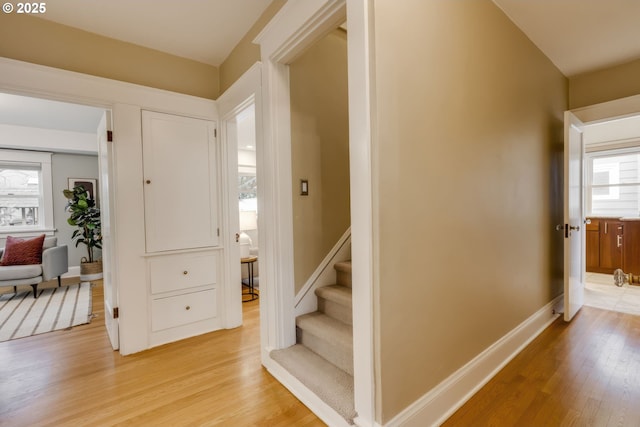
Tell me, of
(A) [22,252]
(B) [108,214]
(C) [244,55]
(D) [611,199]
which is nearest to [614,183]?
(D) [611,199]

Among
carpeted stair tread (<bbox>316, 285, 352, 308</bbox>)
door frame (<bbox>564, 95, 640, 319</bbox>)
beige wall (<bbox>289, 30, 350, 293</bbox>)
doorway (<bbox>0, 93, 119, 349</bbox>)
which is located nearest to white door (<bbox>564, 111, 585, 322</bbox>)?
door frame (<bbox>564, 95, 640, 319</bbox>)

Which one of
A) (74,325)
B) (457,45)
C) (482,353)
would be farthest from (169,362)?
(457,45)

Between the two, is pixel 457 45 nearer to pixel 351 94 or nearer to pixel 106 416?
pixel 351 94

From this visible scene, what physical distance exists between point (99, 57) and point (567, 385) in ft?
13.4

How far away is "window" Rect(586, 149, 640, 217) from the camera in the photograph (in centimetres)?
471

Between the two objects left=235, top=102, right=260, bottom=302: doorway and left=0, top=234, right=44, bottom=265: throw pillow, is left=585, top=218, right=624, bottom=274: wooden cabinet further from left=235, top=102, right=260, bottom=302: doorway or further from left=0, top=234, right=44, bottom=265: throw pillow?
left=0, top=234, right=44, bottom=265: throw pillow

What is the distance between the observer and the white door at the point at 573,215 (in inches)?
109

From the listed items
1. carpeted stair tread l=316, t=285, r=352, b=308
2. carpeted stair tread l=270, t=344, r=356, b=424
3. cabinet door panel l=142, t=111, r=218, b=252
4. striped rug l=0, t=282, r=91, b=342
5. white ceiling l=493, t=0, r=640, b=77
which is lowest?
striped rug l=0, t=282, r=91, b=342

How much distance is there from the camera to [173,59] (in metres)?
2.67

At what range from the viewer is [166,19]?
2.20m

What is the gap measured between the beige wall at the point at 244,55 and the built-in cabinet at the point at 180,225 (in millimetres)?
479

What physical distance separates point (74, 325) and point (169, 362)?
5.20 feet

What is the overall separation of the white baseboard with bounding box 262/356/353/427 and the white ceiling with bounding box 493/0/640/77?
9.27 ft

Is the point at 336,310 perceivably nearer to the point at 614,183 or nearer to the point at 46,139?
the point at 614,183
